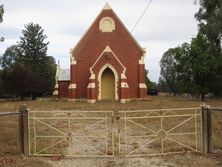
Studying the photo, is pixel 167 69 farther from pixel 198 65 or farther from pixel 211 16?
pixel 211 16

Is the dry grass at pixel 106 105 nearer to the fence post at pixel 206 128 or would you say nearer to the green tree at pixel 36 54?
the fence post at pixel 206 128

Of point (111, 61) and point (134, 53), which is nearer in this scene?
point (111, 61)

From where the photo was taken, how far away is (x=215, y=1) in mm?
37438

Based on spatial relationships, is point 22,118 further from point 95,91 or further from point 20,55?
point 20,55

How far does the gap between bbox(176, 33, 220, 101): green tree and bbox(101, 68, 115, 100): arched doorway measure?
1256cm

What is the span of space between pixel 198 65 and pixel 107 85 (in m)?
13.2

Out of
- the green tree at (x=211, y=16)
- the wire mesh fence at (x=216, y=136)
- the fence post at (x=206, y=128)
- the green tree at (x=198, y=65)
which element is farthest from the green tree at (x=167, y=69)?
the fence post at (x=206, y=128)

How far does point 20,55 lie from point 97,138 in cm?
6587

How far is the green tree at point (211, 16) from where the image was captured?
37.6 metres

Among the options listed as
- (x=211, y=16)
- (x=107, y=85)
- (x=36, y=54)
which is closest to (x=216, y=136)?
(x=211, y=16)

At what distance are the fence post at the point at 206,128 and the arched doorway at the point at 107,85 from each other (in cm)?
3279

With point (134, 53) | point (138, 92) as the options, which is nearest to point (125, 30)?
point (134, 53)

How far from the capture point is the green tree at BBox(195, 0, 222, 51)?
1481 inches

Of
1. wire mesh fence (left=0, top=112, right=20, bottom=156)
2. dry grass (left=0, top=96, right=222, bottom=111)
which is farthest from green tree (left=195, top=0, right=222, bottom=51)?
wire mesh fence (left=0, top=112, right=20, bottom=156)
